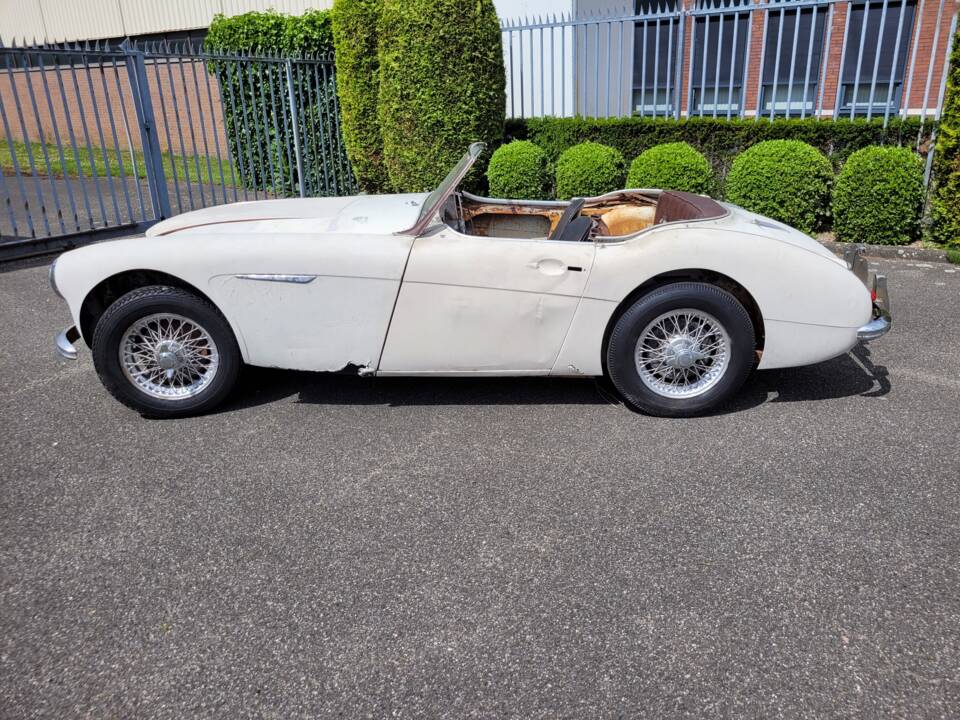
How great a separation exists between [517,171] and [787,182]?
10.4 feet

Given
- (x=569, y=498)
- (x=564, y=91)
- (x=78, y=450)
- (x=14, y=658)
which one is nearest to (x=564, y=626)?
(x=569, y=498)

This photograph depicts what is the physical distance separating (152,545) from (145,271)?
1.56m

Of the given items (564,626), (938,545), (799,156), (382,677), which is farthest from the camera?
(799,156)

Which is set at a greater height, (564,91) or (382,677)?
(564,91)

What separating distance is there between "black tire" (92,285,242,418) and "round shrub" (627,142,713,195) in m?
5.87

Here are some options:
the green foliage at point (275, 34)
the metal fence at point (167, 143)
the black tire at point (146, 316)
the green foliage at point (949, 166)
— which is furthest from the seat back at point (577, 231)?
the green foliage at point (275, 34)

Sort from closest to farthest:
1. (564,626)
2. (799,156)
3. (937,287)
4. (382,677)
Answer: (382,677) → (564,626) → (937,287) → (799,156)

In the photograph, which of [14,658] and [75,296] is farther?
[75,296]

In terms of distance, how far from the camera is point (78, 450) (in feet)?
11.9

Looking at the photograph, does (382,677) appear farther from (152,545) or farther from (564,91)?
(564,91)

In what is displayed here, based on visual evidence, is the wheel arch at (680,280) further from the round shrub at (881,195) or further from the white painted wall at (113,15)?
the white painted wall at (113,15)

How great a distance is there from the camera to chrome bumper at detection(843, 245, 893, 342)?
153 inches

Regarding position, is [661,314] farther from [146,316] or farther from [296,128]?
[296,128]

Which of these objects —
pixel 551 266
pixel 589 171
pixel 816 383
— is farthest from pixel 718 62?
pixel 551 266
